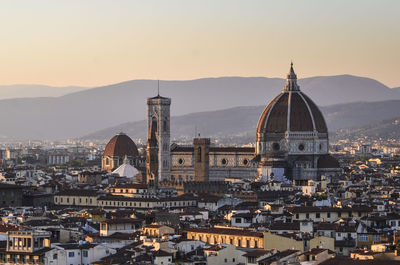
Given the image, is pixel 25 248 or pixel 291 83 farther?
pixel 291 83

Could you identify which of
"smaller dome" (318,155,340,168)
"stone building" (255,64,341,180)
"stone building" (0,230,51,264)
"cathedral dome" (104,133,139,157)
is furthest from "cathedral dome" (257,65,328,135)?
"stone building" (0,230,51,264)

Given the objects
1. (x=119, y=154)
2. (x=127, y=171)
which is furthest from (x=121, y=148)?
(x=127, y=171)

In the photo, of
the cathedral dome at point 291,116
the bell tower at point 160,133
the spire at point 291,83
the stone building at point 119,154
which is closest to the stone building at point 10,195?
the bell tower at point 160,133

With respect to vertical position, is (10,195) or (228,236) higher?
(10,195)

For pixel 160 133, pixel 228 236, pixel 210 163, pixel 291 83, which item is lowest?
pixel 228 236

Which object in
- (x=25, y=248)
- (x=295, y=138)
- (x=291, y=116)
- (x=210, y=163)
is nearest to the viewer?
(x=25, y=248)

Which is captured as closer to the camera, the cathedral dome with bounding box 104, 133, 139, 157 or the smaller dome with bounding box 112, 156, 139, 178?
the smaller dome with bounding box 112, 156, 139, 178

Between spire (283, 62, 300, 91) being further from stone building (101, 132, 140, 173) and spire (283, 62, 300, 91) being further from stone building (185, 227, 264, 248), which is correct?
stone building (185, 227, 264, 248)

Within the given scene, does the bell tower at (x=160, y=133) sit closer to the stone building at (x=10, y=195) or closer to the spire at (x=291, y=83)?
the spire at (x=291, y=83)

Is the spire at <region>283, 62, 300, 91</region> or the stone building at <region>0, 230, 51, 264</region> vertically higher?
the spire at <region>283, 62, 300, 91</region>

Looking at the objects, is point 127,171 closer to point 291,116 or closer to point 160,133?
point 160,133

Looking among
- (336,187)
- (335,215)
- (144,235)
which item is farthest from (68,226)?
(336,187)
